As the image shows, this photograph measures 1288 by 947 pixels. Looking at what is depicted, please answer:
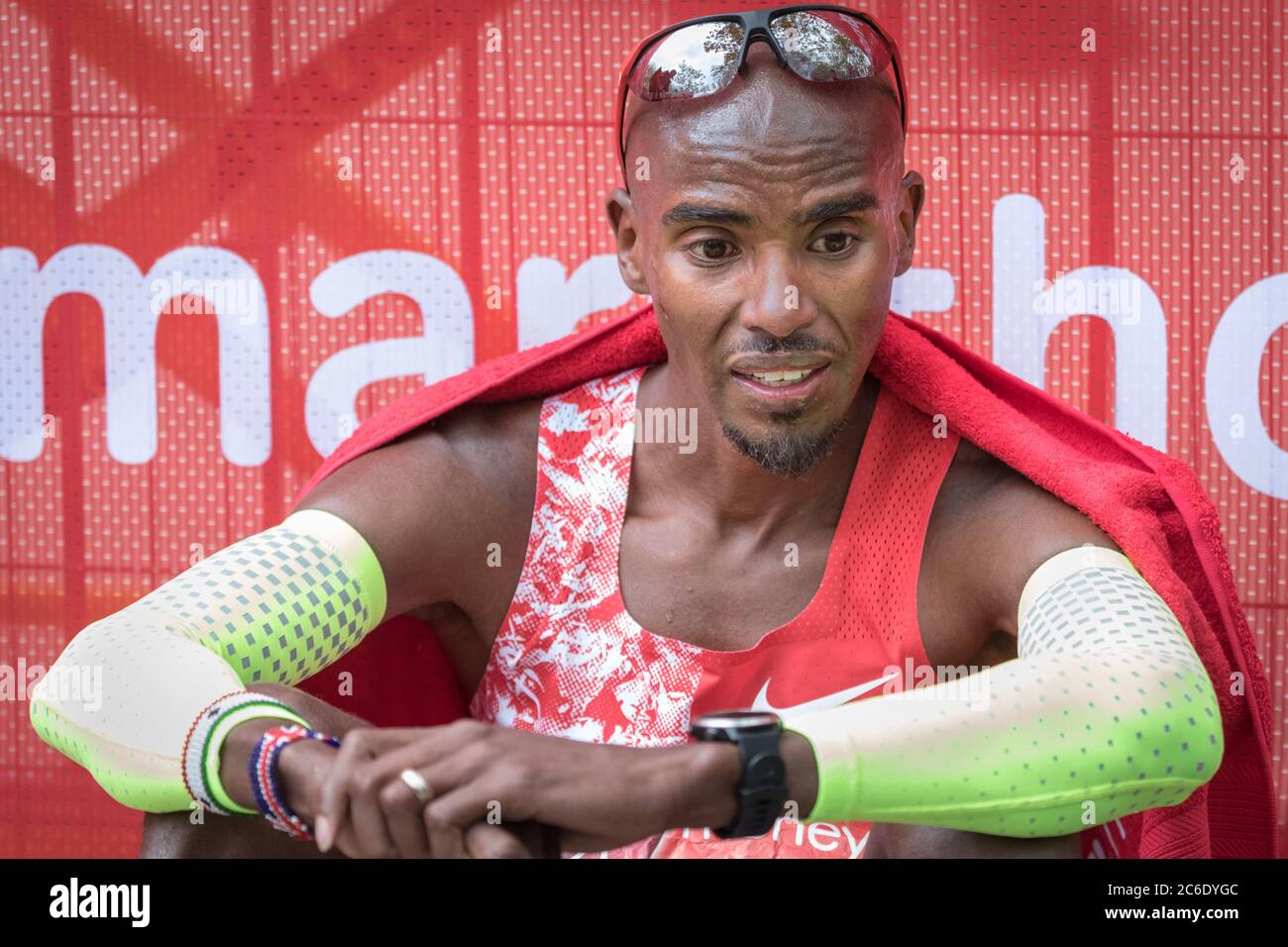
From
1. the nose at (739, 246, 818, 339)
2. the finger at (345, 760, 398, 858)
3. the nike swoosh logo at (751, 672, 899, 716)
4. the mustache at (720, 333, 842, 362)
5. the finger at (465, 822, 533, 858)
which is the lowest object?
the finger at (465, 822, 533, 858)

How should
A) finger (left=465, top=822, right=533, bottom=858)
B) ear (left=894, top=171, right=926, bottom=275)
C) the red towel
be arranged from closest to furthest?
finger (left=465, top=822, right=533, bottom=858) → the red towel → ear (left=894, top=171, right=926, bottom=275)

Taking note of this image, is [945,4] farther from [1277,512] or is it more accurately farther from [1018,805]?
[1018,805]

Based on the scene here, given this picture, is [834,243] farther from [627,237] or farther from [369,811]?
[369,811]

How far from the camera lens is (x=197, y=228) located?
252 centimetres

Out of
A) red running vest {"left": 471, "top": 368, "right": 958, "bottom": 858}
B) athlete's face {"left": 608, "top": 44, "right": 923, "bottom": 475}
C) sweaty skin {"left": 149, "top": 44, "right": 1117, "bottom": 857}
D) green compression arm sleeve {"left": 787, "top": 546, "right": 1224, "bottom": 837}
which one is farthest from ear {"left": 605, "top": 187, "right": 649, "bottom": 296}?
green compression arm sleeve {"left": 787, "top": 546, "right": 1224, "bottom": 837}

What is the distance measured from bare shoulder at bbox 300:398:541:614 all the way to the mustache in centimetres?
35

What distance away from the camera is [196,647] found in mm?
1502

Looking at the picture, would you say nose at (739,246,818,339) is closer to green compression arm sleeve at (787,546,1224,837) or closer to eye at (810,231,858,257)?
eye at (810,231,858,257)

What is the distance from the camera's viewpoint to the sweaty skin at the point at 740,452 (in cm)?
172

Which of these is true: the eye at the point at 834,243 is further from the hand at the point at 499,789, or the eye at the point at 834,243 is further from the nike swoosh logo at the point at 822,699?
the hand at the point at 499,789

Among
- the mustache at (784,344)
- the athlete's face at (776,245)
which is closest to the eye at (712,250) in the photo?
the athlete's face at (776,245)

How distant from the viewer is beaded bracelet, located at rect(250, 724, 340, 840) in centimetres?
136

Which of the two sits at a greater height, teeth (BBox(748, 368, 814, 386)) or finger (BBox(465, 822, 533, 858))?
teeth (BBox(748, 368, 814, 386))

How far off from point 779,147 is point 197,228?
3.95 ft
